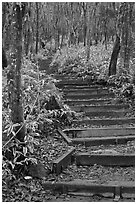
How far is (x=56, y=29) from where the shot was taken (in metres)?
24.3

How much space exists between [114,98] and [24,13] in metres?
5.64

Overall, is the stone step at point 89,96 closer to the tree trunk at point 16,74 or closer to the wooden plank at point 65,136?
the wooden plank at point 65,136

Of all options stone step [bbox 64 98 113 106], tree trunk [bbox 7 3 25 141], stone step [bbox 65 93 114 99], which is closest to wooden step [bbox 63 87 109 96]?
stone step [bbox 65 93 114 99]

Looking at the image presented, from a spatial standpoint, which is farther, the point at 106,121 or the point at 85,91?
the point at 85,91

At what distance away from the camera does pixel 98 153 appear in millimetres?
5594

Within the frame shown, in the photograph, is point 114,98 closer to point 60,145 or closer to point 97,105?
point 97,105

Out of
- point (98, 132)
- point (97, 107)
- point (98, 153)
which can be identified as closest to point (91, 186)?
point (98, 153)

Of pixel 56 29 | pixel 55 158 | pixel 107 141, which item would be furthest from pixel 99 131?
pixel 56 29

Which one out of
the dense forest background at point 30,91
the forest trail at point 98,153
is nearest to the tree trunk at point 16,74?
the dense forest background at point 30,91

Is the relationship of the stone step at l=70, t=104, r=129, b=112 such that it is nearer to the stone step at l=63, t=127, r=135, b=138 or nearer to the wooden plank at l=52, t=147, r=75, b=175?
the stone step at l=63, t=127, r=135, b=138

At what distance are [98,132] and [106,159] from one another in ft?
5.20

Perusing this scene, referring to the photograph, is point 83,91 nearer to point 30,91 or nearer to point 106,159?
point 30,91

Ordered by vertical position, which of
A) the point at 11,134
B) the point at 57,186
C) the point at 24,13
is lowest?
the point at 57,186

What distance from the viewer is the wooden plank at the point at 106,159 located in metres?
5.32
